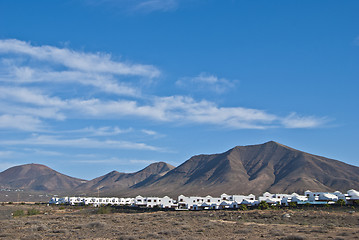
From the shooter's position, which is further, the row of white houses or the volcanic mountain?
A: the volcanic mountain

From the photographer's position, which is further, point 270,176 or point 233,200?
point 270,176

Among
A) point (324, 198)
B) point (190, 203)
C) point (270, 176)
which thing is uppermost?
point (270, 176)

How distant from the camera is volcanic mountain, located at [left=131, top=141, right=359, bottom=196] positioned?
470 feet

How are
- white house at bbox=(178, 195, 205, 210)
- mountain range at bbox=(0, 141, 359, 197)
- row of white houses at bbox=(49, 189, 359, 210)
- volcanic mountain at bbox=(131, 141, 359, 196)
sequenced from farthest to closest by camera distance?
volcanic mountain at bbox=(131, 141, 359, 196) → mountain range at bbox=(0, 141, 359, 197) → white house at bbox=(178, 195, 205, 210) → row of white houses at bbox=(49, 189, 359, 210)

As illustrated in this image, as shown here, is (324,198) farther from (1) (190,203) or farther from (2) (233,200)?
(1) (190,203)

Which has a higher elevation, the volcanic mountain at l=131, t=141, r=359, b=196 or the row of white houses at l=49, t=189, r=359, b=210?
the volcanic mountain at l=131, t=141, r=359, b=196

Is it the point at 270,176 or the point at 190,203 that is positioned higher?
the point at 270,176

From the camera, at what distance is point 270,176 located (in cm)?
16625

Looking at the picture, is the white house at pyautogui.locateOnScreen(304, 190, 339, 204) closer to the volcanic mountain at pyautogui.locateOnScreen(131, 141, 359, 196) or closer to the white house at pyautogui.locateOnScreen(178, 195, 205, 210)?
the white house at pyautogui.locateOnScreen(178, 195, 205, 210)

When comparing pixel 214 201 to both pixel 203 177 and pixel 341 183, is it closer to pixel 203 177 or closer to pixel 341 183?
pixel 341 183

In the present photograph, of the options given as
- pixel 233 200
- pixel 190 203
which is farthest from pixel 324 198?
pixel 190 203

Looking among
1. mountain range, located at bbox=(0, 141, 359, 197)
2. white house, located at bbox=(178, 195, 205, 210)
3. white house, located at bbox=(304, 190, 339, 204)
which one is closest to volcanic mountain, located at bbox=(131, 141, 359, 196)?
mountain range, located at bbox=(0, 141, 359, 197)

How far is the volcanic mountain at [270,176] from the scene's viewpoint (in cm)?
14338

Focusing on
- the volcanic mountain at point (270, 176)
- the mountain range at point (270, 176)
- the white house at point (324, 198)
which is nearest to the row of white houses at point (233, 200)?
the white house at point (324, 198)
